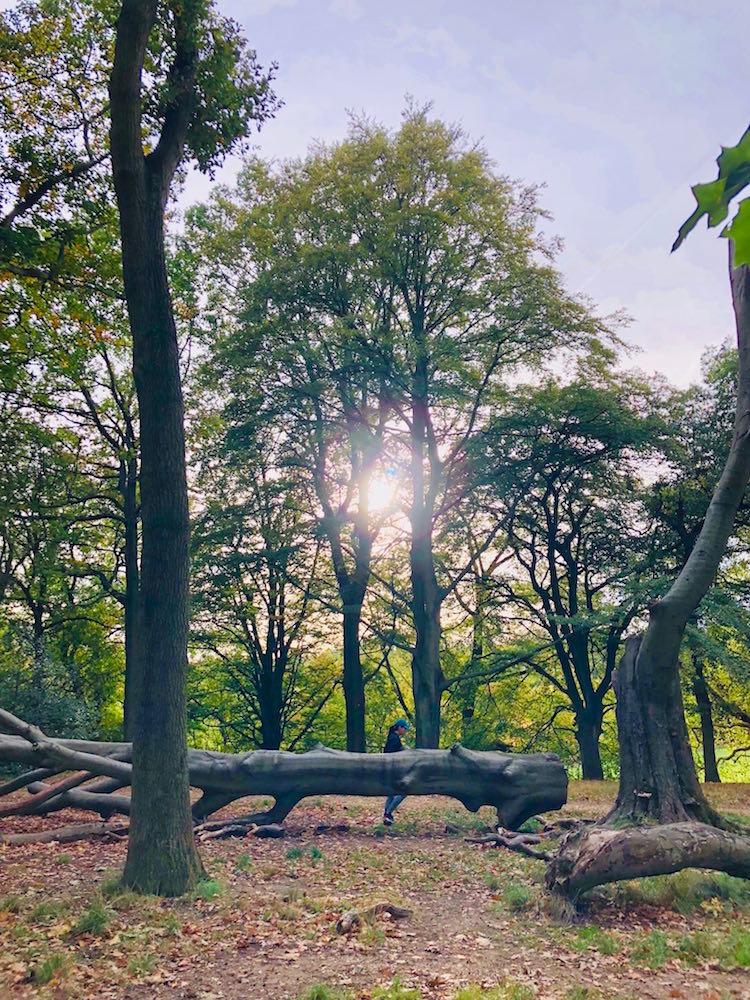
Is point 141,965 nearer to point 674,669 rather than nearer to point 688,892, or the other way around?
point 688,892

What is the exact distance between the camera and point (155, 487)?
786 centimetres

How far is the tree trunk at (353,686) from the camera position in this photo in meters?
21.2

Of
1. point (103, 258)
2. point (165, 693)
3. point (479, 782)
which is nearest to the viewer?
point (165, 693)

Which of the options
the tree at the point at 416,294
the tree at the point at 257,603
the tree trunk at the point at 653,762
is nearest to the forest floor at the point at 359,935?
the tree trunk at the point at 653,762

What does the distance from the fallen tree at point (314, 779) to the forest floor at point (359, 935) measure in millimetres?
1981

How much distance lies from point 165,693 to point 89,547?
65.4 ft

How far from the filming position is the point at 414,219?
58.8 ft

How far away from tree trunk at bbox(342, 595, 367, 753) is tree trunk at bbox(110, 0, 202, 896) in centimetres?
1328

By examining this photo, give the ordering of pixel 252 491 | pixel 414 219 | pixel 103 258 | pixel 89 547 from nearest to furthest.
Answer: pixel 103 258 → pixel 414 219 → pixel 252 491 → pixel 89 547

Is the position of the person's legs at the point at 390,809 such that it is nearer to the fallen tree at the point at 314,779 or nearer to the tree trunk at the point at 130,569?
the fallen tree at the point at 314,779

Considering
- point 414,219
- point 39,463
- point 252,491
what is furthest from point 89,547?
point 414,219

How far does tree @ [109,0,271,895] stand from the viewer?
7.27 meters

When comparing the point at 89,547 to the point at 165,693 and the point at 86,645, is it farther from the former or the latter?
the point at 165,693

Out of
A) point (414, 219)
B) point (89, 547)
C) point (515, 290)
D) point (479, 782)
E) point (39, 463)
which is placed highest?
point (414, 219)
